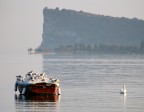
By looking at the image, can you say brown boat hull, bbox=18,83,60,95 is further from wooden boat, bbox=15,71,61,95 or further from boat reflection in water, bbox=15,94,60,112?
boat reflection in water, bbox=15,94,60,112

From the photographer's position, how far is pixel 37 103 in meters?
65.4

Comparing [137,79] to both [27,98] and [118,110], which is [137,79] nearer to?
[27,98]

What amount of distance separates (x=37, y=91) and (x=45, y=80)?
124 cm

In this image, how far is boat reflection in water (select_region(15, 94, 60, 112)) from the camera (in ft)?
200

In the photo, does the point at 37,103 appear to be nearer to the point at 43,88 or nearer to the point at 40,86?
the point at 40,86

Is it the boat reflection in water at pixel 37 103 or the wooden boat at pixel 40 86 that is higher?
the wooden boat at pixel 40 86

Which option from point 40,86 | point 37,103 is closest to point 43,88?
point 40,86

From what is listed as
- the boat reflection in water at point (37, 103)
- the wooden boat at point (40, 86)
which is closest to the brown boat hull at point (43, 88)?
the wooden boat at point (40, 86)

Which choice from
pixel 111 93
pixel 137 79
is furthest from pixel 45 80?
pixel 137 79

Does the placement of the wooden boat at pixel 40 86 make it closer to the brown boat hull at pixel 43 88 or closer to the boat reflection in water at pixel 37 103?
the brown boat hull at pixel 43 88

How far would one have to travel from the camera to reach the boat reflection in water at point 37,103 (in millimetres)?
61031

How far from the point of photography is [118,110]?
5888 centimetres

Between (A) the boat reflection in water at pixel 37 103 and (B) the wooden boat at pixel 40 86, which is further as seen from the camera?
(B) the wooden boat at pixel 40 86

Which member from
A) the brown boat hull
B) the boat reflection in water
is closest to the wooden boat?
the brown boat hull
